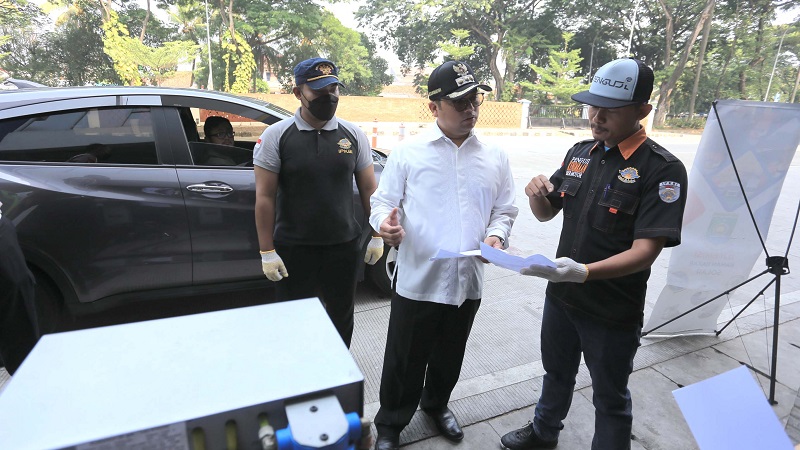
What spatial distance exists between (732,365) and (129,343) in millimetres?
3520

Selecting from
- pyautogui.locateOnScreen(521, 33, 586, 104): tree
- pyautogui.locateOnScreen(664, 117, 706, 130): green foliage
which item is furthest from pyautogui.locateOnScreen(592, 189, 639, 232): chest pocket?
pyautogui.locateOnScreen(664, 117, 706, 130): green foliage

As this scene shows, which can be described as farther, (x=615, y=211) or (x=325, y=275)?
(x=325, y=275)

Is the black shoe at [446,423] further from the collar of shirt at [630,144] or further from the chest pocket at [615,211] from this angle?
the collar of shirt at [630,144]

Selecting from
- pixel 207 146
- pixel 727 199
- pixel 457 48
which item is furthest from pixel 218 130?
pixel 457 48

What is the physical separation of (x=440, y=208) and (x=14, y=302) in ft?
6.63

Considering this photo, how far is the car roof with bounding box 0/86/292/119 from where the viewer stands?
2.55 metres

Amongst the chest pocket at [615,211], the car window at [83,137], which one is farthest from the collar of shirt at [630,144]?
the car window at [83,137]

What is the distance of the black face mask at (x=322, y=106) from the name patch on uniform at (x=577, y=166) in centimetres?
120

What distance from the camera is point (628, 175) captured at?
1631mm

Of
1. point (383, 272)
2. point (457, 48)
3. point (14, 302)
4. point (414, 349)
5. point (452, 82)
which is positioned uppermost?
point (457, 48)

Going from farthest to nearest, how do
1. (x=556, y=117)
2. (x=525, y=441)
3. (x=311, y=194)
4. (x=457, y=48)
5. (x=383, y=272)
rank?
(x=556, y=117)
(x=457, y=48)
(x=383, y=272)
(x=311, y=194)
(x=525, y=441)

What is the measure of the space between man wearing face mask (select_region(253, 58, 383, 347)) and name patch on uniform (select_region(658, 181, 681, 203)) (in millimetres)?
1429

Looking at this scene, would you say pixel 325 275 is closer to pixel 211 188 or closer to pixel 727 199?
pixel 211 188

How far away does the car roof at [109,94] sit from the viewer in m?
2.55
